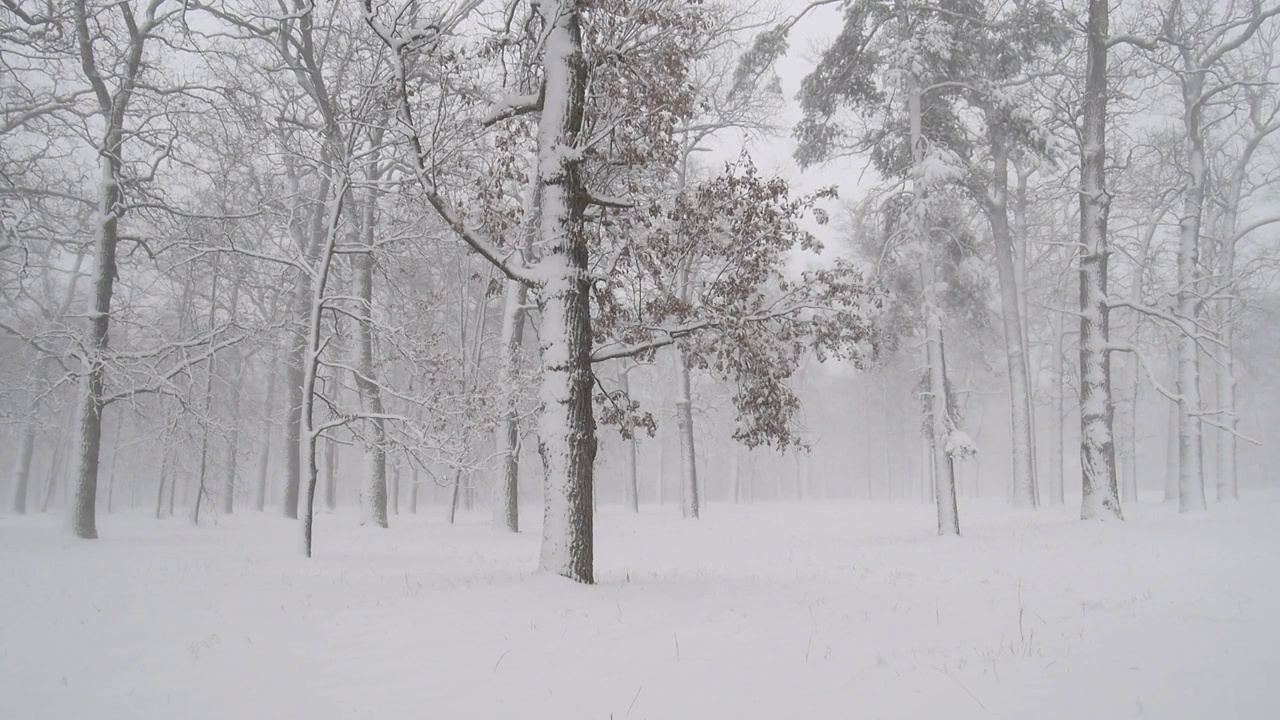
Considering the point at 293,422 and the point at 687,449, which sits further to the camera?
the point at 687,449

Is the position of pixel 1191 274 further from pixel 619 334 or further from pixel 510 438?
pixel 510 438

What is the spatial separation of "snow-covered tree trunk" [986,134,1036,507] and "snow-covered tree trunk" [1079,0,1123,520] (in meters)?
4.72

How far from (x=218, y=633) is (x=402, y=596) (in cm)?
189

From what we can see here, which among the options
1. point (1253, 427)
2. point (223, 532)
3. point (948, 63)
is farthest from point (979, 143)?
point (1253, 427)

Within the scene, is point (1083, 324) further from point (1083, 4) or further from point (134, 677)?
point (134, 677)

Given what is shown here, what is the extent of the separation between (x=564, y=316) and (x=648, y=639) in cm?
407

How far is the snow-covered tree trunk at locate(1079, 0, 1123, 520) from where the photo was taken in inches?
610

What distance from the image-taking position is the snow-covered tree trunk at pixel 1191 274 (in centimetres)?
1722

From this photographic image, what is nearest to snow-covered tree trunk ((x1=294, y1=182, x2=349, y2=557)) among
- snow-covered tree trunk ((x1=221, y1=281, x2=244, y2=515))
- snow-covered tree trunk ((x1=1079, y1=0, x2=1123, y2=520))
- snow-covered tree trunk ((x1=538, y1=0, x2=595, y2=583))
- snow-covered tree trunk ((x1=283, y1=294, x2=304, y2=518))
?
snow-covered tree trunk ((x1=538, y1=0, x2=595, y2=583))

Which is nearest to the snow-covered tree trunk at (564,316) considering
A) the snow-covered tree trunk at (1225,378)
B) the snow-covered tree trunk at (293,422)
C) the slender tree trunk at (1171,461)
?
the snow-covered tree trunk at (293,422)

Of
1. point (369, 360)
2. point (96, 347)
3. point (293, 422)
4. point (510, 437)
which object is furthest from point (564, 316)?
point (293, 422)

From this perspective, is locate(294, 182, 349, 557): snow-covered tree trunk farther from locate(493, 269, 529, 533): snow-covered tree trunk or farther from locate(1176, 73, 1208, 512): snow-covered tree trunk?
locate(1176, 73, 1208, 512): snow-covered tree trunk

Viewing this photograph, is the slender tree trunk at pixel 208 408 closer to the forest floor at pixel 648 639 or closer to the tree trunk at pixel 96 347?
the tree trunk at pixel 96 347

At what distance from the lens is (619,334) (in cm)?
973
